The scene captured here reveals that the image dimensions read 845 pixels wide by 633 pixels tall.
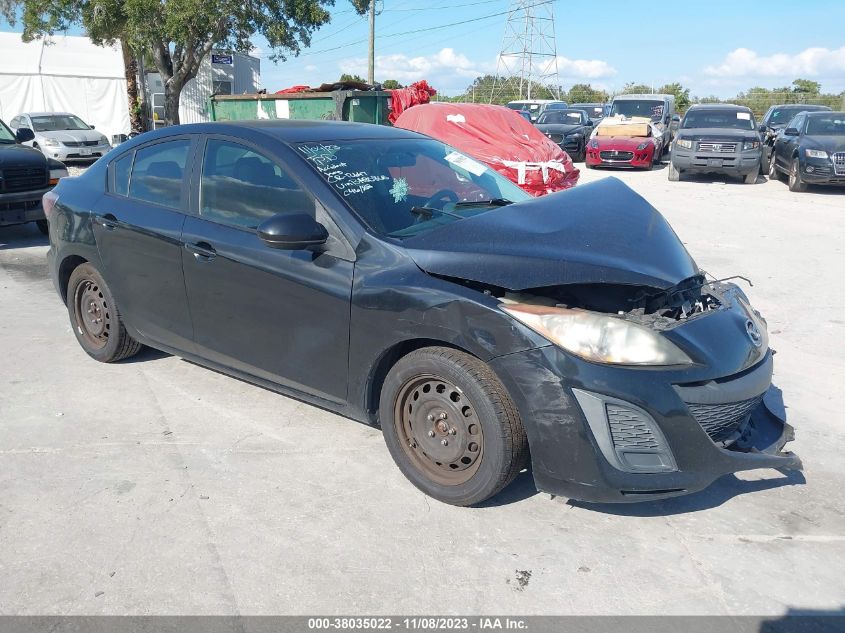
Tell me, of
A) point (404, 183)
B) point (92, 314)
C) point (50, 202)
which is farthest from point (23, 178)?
point (404, 183)

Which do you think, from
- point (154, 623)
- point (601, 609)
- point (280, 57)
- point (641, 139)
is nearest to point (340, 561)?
point (154, 623)

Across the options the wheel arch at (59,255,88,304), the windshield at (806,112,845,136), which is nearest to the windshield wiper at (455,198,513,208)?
the wheel arch at (59,255,88,304)

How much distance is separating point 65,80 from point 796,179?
25.3 m

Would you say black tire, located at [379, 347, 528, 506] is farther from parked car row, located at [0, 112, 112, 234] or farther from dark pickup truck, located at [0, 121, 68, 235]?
dark pickup truck, located at [0, 121, 68, 235]

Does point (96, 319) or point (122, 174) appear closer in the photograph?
point (122, 174)

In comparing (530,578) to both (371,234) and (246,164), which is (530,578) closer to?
(371,234)

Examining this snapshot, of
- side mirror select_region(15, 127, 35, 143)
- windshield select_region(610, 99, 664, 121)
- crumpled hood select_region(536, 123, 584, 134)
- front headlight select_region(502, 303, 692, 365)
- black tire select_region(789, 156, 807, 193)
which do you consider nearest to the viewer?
front headlight select_region(502, 303, 692, 365)

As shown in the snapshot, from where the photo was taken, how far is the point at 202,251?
13.4ft

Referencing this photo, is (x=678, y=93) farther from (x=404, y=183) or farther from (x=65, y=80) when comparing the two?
(x=404, y=183)

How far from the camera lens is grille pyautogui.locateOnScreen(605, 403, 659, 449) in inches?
115

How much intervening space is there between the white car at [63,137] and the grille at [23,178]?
1046cm

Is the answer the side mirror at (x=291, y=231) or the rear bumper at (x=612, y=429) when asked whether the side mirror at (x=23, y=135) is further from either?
the rear bumper at (x=612, y=429)

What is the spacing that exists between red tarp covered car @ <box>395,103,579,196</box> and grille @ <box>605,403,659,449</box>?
27.3ft

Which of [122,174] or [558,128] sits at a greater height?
[558,128]
